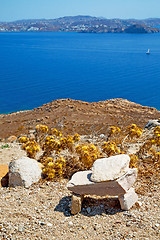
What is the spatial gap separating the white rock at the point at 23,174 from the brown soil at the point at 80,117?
39.8 feet

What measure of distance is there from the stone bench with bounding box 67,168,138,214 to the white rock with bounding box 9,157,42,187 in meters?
1.69

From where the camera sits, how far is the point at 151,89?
2025 inches

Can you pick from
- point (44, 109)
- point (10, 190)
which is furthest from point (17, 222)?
point (44, 109)

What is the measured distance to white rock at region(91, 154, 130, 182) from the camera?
5.74 metres

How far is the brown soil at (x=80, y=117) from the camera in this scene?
21419 millimetres

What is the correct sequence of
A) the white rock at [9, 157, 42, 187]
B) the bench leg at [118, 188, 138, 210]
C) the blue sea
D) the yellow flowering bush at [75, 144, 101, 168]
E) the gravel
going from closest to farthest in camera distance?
the gravel → the bench leg at [118, 188, 138, 210] → the white rock at [9, 157, 42, 187] → the yellow flowering bush at [75, 144, 101, 168] → the blue sea

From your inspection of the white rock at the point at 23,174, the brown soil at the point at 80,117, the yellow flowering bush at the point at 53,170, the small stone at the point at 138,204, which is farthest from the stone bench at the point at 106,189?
the brown soil at the point at 80,117

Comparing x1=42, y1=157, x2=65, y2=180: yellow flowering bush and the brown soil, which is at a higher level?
x1=42, y1=157, x2=65, y2=180: yellow flowering bush

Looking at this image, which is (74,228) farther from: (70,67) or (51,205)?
(70,67)

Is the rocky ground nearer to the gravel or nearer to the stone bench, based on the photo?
the gravel

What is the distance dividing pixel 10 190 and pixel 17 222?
1.55 m

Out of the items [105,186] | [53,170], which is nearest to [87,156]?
[53,170]

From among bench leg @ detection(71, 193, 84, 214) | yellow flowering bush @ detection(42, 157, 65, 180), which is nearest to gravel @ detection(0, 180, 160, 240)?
bench leg @ detection(71, 193, 84, 214)

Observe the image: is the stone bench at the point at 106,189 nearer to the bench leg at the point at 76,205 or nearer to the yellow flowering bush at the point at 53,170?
the bench leg at the point at 76,205
